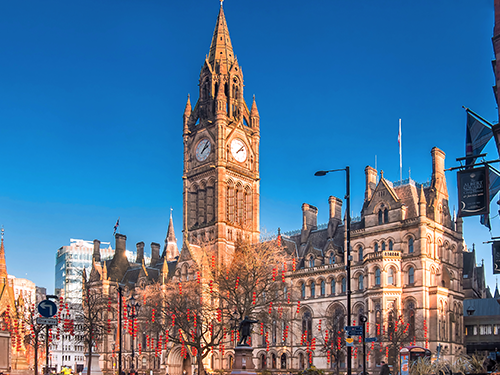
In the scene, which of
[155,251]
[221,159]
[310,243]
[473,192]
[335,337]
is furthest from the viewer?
[155,251]

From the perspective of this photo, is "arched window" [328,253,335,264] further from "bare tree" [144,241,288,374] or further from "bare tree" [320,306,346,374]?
"bare tree" [144,241,288,374]

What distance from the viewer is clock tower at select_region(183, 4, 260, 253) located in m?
83.1

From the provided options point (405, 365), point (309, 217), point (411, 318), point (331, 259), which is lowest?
point (405, 365)

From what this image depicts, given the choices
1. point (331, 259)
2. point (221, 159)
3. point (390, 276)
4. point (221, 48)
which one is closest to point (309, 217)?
point (331, 259)

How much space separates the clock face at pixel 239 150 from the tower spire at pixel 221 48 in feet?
35.9

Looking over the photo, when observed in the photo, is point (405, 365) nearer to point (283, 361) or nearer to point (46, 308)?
point (46, 308)

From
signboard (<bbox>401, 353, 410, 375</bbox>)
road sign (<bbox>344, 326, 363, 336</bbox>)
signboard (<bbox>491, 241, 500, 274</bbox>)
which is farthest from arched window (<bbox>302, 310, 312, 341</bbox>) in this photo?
signboard (<bbox>491, 241, 500, 274</bbox>)

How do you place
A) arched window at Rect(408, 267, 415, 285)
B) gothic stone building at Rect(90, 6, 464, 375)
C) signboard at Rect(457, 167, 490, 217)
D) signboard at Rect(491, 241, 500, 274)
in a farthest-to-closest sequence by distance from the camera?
1. arched window at Rect(408, 267, 415, 285)
2. gothic stone building at Rect(90, 6, 464, 375)
3. signboard at Rect(491, 241, 500, 274)
4. signboard at Rect(457, 167, 490, 217)

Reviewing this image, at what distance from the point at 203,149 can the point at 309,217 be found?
61.3 ft

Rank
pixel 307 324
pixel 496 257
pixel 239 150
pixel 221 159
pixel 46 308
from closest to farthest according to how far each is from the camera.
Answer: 1. pixel 46 308
2. pixel 496 257
3. pixel 307 324
4. pixel 221 159
5. pixel 239 150

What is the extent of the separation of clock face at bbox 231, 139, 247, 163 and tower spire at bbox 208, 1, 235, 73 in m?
10.9

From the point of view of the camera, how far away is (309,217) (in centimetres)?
7869

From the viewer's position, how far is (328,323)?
213ft

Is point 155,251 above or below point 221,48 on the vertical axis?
below
